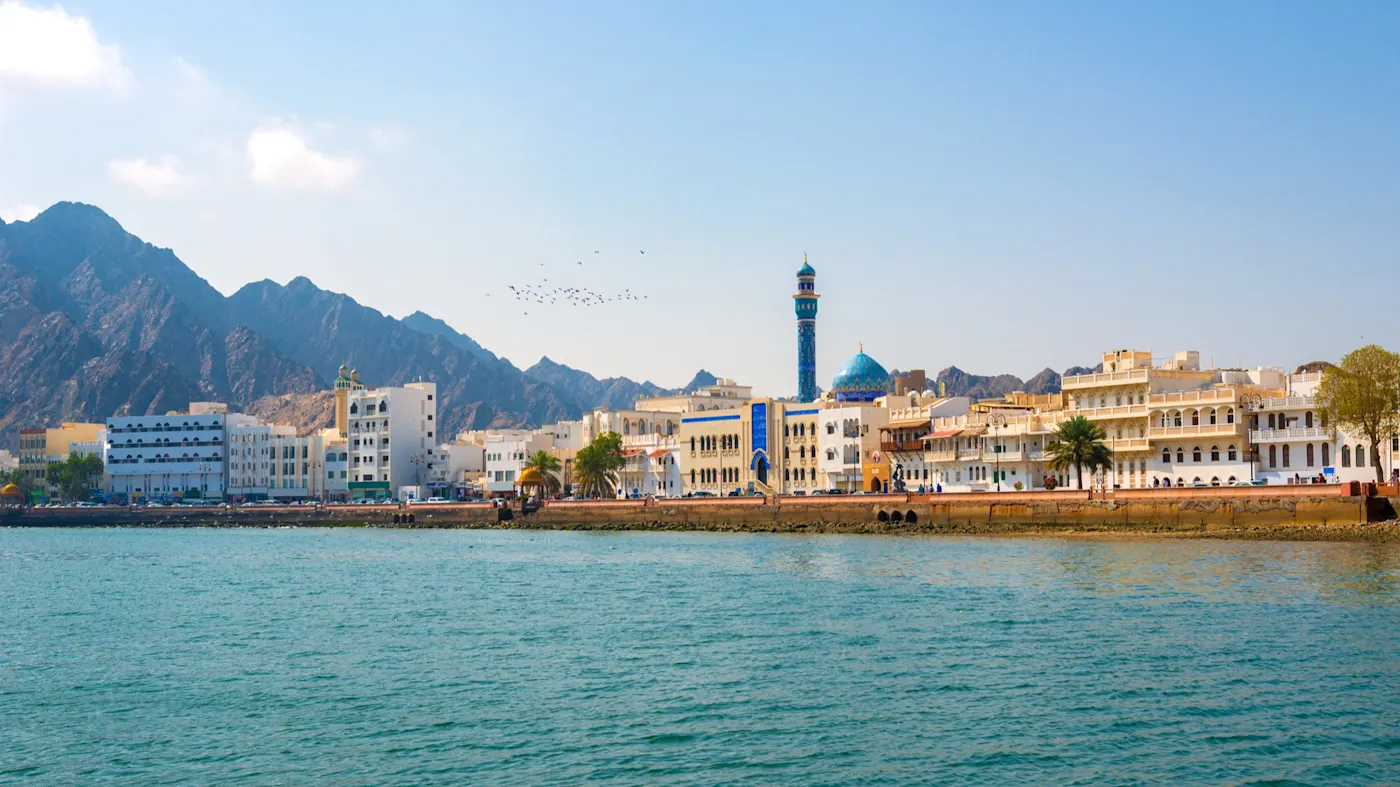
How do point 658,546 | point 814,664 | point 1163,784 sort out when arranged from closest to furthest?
point 1163,784 → point 814,664 → point 658,546

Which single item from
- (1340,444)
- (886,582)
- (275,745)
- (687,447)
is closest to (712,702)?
(275,745)

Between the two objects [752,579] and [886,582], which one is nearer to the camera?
[886,582]

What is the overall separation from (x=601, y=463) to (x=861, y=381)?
25.9 meters

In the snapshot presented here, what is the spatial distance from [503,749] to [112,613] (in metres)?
30.5

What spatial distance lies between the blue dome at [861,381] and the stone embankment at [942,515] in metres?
18.3

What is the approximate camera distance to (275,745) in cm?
2533

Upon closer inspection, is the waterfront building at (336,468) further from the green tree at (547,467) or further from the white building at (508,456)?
the green tree at (547,467)

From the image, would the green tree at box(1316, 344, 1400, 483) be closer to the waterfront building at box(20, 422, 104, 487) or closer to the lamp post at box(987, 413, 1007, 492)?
the lamp post at box(987, 413, 1007, 492)

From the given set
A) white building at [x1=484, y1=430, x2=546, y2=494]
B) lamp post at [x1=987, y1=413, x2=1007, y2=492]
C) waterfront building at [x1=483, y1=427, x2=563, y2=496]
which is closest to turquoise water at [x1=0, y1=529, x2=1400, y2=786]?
lamp post at [x1=987, y1=413, x2=1007, y2=492]

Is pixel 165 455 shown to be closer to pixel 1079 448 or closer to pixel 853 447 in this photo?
pixel 853 447

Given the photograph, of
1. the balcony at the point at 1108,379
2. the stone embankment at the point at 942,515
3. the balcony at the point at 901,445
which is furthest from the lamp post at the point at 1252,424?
the balcony at the point at 901,445

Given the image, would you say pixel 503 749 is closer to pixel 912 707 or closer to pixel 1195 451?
pixel 912 707

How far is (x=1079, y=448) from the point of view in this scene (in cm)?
9019

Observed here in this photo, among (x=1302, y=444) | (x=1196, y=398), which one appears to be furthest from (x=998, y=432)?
(x=1302, y=444)
